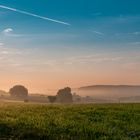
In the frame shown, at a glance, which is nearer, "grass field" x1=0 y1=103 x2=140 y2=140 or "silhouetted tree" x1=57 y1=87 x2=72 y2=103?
"grass field" x1=0 y1=103 x2=140 y2=140

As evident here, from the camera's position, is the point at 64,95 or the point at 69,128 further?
the point at 64,95

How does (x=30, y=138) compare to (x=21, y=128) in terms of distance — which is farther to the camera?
(x=21, y=128)

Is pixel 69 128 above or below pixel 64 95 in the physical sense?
below

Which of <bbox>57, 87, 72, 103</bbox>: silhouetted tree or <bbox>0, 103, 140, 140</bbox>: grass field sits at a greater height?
<bbox>57, 87, 72, 103</bbox>: silhouetted tree

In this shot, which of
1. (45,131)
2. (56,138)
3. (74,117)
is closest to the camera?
(56,138)

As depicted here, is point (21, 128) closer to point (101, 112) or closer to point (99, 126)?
point (99, 126)

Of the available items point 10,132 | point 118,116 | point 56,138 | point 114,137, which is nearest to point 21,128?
point 10,132

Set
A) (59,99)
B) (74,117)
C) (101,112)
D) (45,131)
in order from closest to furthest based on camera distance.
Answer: (45,131)
(74,117)
(101,112)
(59,99)

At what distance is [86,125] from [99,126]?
2.43 feet

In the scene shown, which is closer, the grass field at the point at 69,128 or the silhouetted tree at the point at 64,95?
the grass field at the point at 69,128

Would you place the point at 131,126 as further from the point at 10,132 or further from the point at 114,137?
the point at 10,132

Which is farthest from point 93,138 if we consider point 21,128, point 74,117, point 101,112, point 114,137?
point 101,112

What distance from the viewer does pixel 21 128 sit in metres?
24.4

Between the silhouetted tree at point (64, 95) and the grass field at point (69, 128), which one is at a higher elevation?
the silhouetted tree at point (64, 95)
